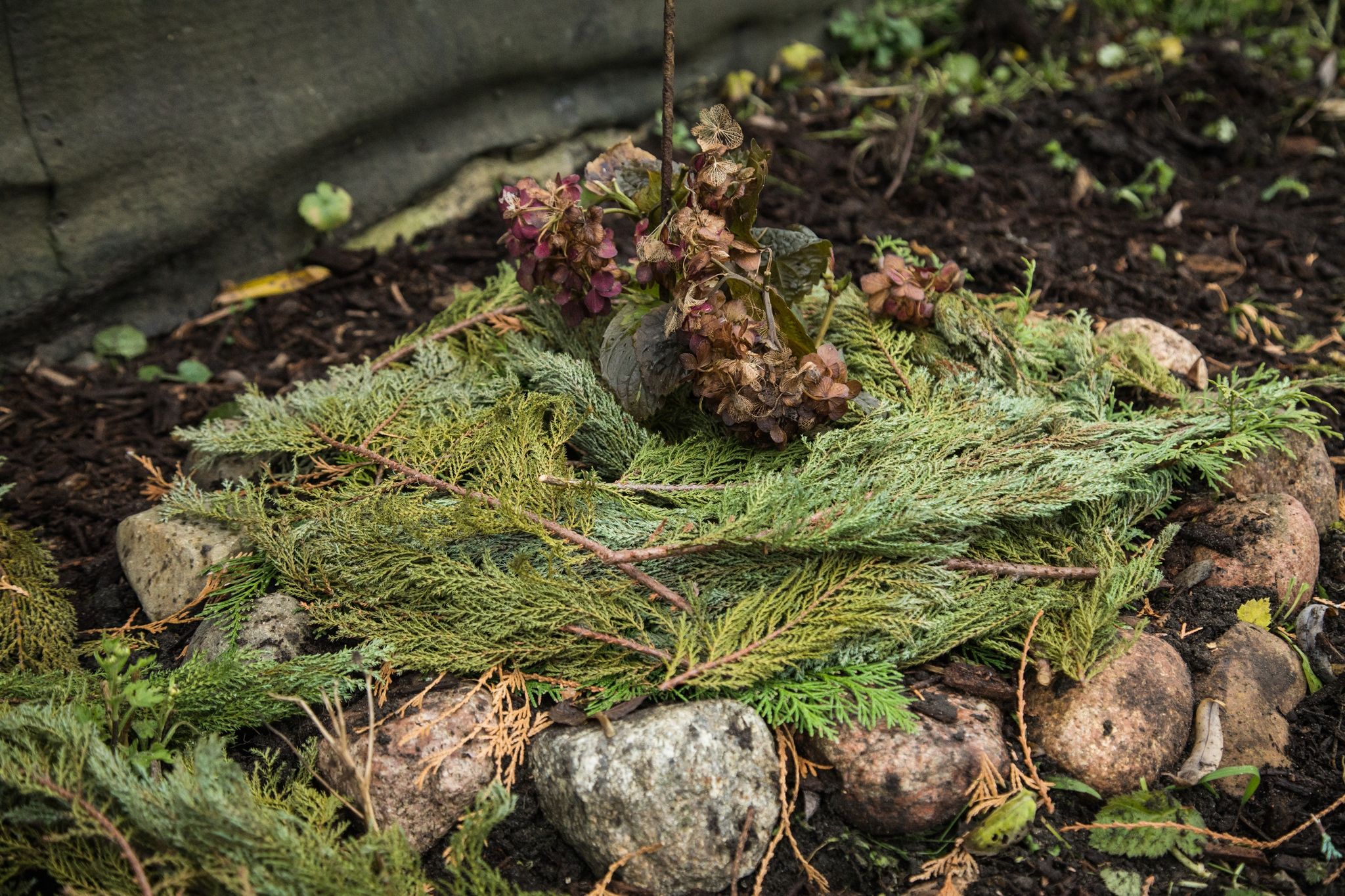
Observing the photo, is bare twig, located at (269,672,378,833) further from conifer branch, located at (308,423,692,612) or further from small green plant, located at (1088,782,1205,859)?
small green plant, located at (1088,782,1205,859)

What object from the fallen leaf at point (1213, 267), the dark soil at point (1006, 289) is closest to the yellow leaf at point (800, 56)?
the dark soil at point (1006, 289)

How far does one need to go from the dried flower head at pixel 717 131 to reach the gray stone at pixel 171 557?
151 cm

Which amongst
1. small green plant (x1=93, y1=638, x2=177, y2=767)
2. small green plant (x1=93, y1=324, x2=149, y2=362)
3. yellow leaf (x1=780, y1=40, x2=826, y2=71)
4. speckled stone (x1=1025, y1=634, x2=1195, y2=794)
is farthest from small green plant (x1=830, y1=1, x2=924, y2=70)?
small green plant (x1=93, y1=638, x2=177, y2=767)

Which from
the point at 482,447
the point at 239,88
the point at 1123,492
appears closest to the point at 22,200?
the point at 239,88

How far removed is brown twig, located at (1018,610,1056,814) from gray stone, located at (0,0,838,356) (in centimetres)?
295

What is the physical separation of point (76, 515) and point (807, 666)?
218 cm

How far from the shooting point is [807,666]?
212 centimetres

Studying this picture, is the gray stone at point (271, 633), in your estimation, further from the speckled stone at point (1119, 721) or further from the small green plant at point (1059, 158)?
the small green plant at point (1059, 158)

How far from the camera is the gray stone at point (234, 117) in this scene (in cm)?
315

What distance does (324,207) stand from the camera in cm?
376

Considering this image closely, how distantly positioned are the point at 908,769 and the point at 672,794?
472 mm

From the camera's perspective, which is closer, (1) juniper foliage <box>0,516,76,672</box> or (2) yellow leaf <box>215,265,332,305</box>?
(1) juniper foliage <box>0,516,76,672</box>

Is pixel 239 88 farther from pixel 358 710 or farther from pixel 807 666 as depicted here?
pixel 807 666

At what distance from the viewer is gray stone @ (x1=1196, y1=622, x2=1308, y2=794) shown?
7.08ft
